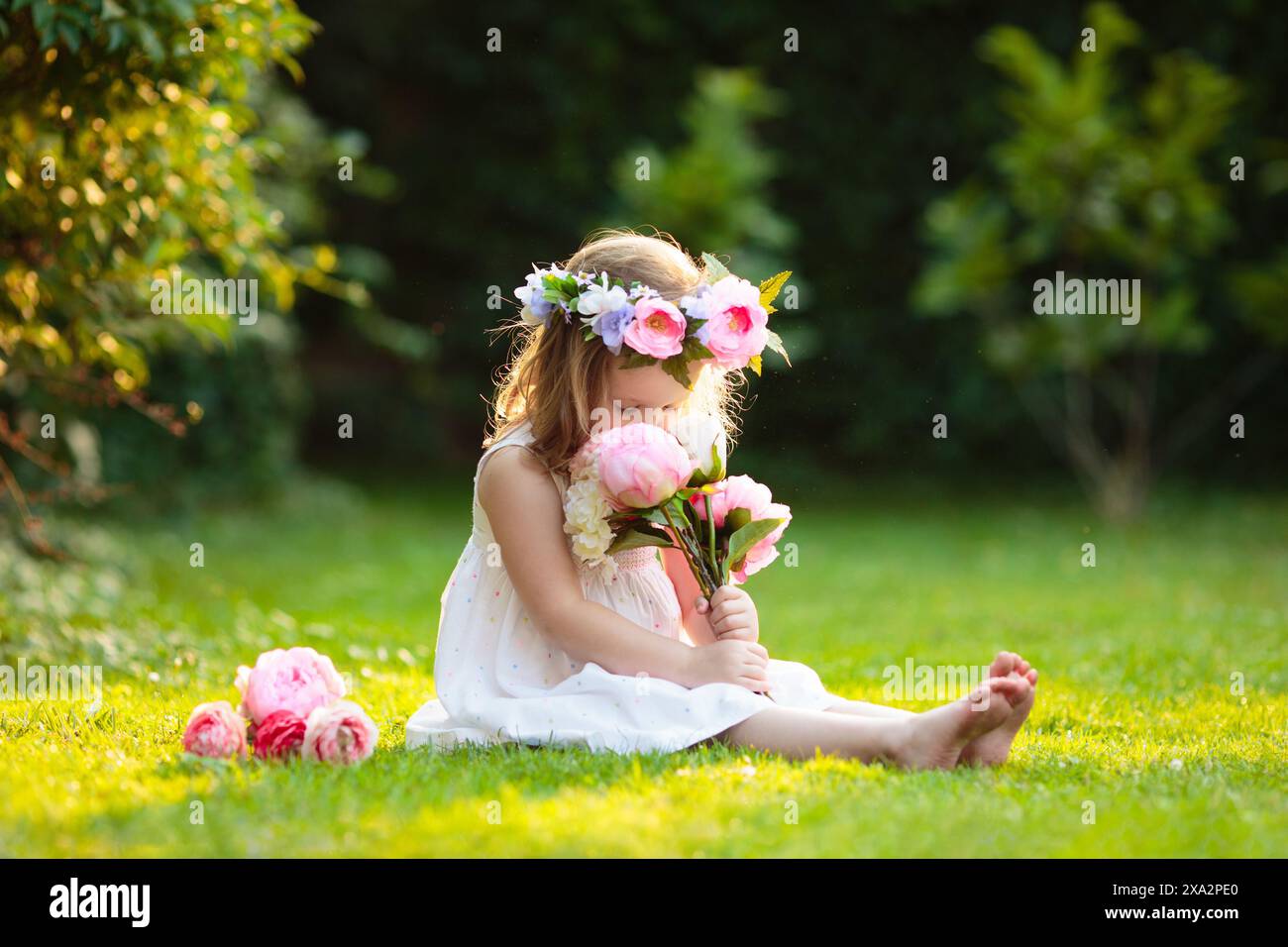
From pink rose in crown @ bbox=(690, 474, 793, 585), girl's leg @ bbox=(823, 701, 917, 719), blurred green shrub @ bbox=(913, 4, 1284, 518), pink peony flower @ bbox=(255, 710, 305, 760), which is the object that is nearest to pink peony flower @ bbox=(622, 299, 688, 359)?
pink rose in crown @ bbox=(690, 474, 793, 585)

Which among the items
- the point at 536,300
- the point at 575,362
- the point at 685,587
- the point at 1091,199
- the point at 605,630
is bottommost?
the point at 605,630

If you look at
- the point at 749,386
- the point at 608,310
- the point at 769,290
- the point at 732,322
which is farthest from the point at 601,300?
the point at 749,386

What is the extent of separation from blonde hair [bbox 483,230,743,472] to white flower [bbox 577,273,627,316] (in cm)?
11

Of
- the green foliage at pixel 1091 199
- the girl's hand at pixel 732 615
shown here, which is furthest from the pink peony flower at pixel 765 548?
the green foliage at pixel 1091 199

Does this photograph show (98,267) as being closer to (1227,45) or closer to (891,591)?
(891,591)

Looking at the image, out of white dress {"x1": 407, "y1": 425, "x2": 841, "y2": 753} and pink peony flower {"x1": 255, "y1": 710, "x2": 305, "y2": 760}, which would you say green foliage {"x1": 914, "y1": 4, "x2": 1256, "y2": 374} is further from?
pink peony flower {"x1": 255, "y1": 710, "x2": 305, "y2": 760}

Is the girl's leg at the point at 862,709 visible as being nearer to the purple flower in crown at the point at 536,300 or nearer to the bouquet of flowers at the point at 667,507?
the bouquet of flowers at the point at 667,507

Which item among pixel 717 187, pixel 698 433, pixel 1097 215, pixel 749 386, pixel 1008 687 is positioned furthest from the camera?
pixel 717 187

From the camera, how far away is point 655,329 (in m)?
3.24

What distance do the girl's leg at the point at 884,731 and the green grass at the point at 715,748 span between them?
65mm

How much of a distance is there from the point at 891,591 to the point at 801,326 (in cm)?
516

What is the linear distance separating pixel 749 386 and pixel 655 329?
190 inches

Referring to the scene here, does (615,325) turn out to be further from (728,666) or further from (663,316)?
(728,666)
